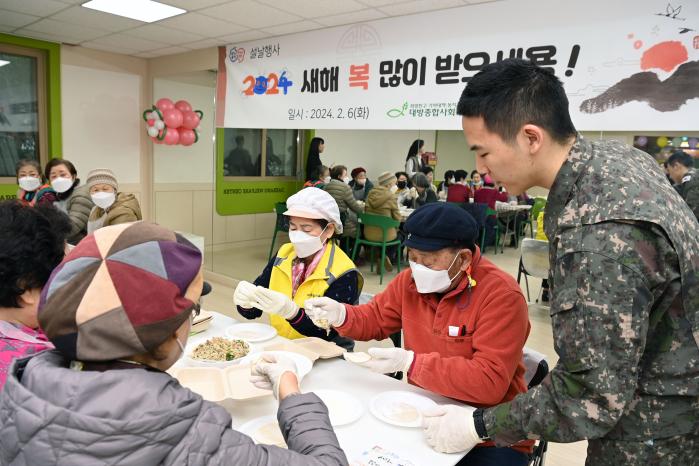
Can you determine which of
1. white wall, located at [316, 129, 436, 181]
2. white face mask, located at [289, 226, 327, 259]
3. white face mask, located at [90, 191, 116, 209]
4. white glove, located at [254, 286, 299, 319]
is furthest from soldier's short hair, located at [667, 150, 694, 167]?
white face mask, located at [90, 191, 116, 209]

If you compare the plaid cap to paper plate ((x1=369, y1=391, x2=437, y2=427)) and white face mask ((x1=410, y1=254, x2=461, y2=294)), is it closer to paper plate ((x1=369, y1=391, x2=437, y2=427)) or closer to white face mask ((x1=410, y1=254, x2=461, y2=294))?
paper plate ((x1=369, y1=391, x2=437, y2=427))

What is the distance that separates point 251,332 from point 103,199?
2349mm

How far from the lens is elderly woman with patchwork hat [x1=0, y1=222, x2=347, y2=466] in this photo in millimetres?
622

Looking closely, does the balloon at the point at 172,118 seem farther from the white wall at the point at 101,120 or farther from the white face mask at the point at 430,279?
the white face mask at the point at 430,279

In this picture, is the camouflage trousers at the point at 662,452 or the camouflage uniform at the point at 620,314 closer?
the camouflage uniform at the point at 620,314

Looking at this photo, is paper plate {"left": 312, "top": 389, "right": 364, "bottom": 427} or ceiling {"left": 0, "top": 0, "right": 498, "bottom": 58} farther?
ceiling {"left": 0, "top": 0, "right": 498, "bottom": 58}

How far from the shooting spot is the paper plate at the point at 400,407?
1288 millimetres

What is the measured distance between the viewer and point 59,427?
62cm

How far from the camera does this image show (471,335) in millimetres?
1538

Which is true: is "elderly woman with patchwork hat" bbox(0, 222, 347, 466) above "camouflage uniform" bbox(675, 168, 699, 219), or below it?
below

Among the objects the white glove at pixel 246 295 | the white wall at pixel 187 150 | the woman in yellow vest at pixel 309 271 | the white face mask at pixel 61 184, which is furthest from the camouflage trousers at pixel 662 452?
the white wall at pixel 187 150

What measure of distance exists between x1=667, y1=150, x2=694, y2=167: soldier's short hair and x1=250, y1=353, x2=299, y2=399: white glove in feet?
9.29

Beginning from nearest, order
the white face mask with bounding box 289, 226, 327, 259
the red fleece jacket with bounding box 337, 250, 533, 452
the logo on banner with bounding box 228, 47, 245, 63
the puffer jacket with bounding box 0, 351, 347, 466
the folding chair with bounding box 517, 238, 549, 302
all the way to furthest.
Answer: the puffer jacket with bounding box 0, 351, 347, 466 < the red fleece jacket with bounding box 337, 250, 533, 452 < the white face mask with bounding box 289, 226, 327, 259 < the folding chair with bounding box 517, 238, 549, 302 < the logo on banner with bounding box 228, 47, 245, 63

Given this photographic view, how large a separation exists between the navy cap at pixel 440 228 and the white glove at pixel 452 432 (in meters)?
0.56
